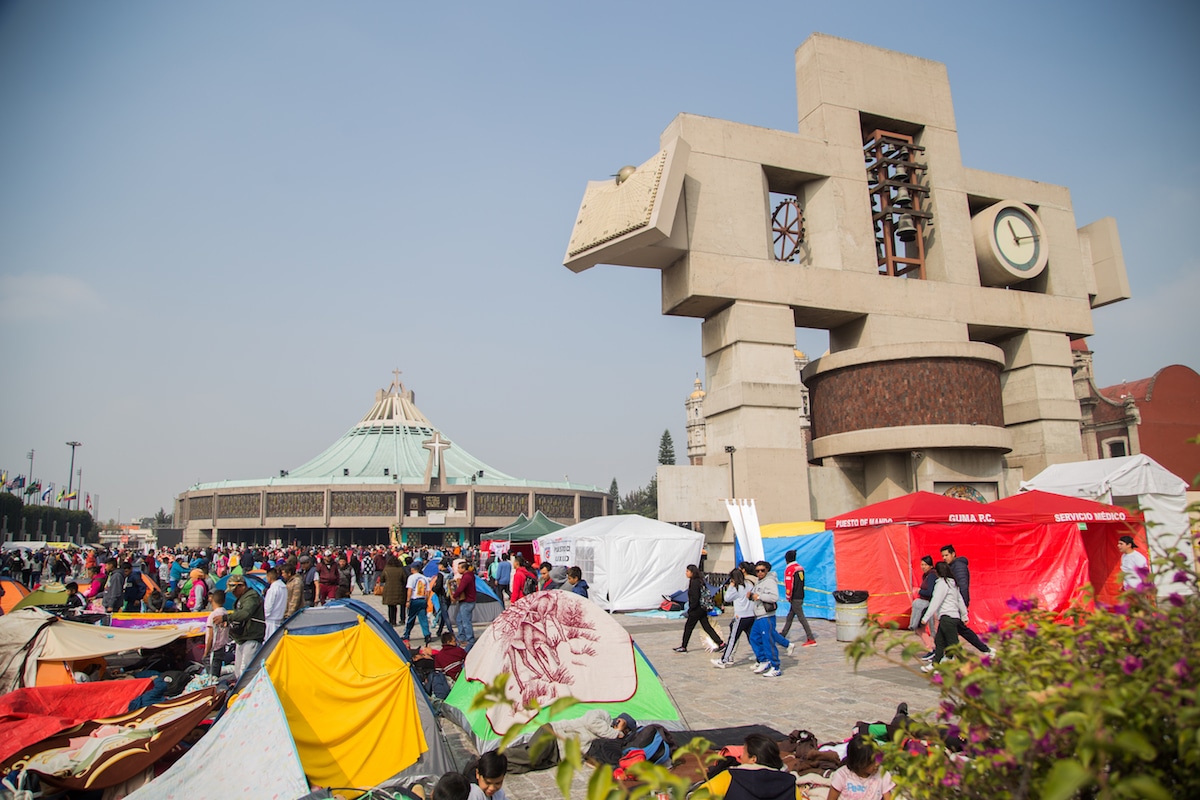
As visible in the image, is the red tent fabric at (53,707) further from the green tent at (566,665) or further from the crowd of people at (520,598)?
the green tent at (566,665)

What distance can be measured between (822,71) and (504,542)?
18.8m

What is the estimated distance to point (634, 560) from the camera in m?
18.9

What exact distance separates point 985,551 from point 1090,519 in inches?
82.6

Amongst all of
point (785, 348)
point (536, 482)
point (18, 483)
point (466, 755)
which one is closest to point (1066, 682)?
point (466, 755)

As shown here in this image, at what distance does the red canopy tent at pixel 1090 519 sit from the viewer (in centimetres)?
1418

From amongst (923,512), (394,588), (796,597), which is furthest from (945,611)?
(394,588)

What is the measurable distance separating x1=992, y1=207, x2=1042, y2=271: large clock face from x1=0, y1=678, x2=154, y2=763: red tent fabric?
25285 millimetres

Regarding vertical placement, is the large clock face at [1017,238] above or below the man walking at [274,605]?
above

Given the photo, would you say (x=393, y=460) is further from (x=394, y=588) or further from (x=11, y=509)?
(x=394, y=588)

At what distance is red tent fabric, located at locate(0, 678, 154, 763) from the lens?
6.27m

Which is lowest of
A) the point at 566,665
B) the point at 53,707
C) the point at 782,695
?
the point at 782,695

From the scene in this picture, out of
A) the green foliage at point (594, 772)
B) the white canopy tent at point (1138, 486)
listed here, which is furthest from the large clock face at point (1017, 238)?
the green foliage at point (594, 772)

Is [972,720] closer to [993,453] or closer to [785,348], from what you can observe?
[785,348]

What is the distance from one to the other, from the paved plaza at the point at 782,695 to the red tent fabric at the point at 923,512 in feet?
9.14
